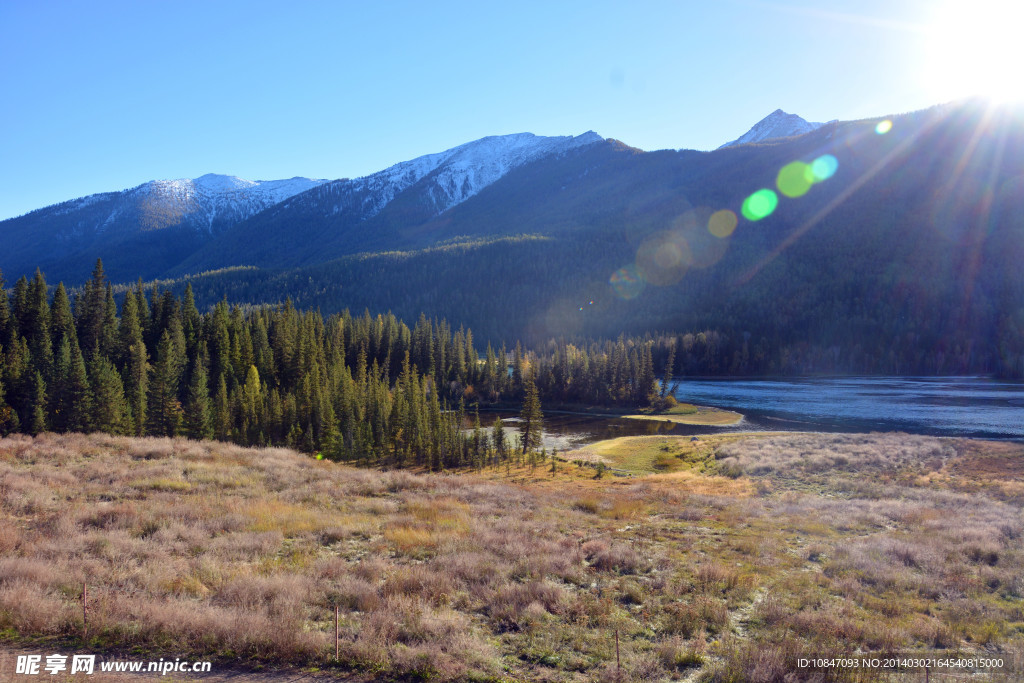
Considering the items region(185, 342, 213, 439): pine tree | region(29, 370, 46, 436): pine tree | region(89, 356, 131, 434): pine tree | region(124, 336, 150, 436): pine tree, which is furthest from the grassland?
region(124, 336, 150, 436): pine tree

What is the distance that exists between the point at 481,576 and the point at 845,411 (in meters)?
109

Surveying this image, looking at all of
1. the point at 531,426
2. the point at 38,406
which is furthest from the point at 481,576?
the point at 38,406

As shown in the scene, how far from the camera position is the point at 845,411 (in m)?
98.8

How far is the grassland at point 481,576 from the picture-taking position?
9.01 meters

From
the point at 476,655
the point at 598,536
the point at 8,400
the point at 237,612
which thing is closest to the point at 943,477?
the point at 598,536

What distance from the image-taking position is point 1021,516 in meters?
21.6

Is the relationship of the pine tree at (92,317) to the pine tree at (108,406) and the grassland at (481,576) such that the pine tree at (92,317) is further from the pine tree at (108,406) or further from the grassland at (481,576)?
the grassland at (481,576)

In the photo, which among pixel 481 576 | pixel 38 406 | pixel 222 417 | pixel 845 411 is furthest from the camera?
pixel 845 411

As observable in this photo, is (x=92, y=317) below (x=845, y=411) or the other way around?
the other way around

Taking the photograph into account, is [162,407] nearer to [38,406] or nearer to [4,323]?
[38,406]

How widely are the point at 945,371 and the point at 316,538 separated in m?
231

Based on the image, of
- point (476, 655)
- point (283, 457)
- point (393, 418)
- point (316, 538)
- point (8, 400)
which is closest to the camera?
point (476, 655)

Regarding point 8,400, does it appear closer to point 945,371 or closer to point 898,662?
point 898,662

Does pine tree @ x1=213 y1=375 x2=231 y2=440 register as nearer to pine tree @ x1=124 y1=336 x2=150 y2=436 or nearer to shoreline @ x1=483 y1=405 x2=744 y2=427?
pine tree @ x1=124 y1=336 x2=150 y2=436
